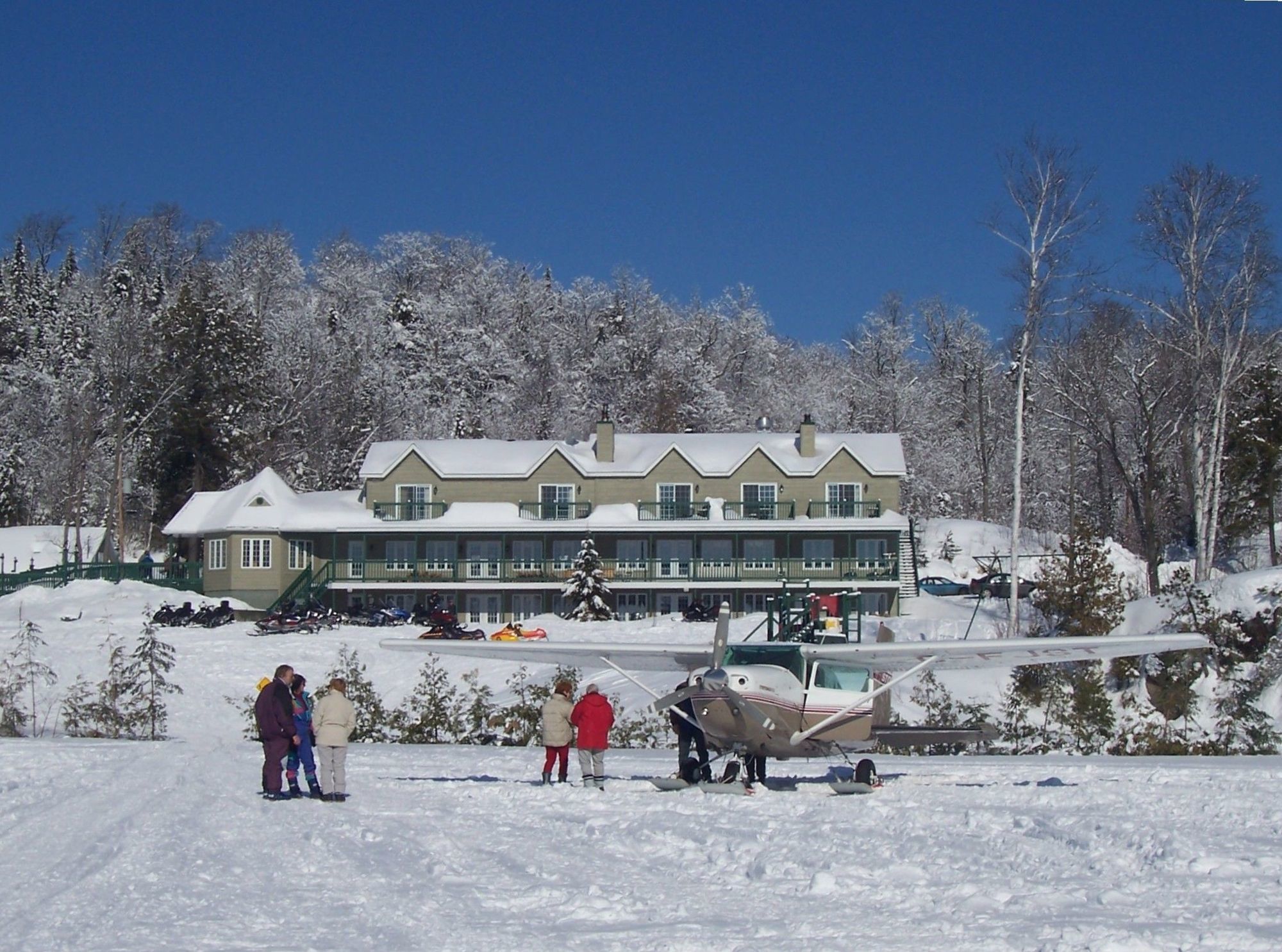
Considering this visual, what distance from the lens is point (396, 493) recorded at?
50.7 meters

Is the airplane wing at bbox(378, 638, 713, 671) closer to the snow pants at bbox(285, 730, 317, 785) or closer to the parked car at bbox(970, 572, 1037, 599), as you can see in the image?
the snow pants at bbox(285, 730, 317, 785)

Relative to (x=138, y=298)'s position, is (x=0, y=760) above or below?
below

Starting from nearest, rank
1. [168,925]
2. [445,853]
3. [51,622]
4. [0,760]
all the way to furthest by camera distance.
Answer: [168,925] → [445,853] → [0,760] → [51,622]

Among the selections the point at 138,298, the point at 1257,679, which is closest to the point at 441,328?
the point at 138,298

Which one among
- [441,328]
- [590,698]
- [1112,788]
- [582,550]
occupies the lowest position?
[1112,788]

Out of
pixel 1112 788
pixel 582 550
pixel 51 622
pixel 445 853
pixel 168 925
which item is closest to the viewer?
pixel 168 925

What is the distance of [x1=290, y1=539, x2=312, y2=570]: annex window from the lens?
49.4m

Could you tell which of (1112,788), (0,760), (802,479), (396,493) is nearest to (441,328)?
(396,493)

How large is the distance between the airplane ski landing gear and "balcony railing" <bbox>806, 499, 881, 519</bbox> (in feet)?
106

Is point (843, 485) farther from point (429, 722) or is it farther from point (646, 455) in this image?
point (429, 722)

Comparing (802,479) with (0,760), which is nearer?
(0,760)

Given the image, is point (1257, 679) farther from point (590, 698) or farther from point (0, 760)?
point (0, 760)

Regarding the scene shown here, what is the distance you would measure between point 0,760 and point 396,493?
3298 cm

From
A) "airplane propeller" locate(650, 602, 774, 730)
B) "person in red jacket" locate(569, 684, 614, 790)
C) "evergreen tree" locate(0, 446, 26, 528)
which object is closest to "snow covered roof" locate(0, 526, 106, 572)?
"evergreen tree" locate(0, 446, 26, 528)
